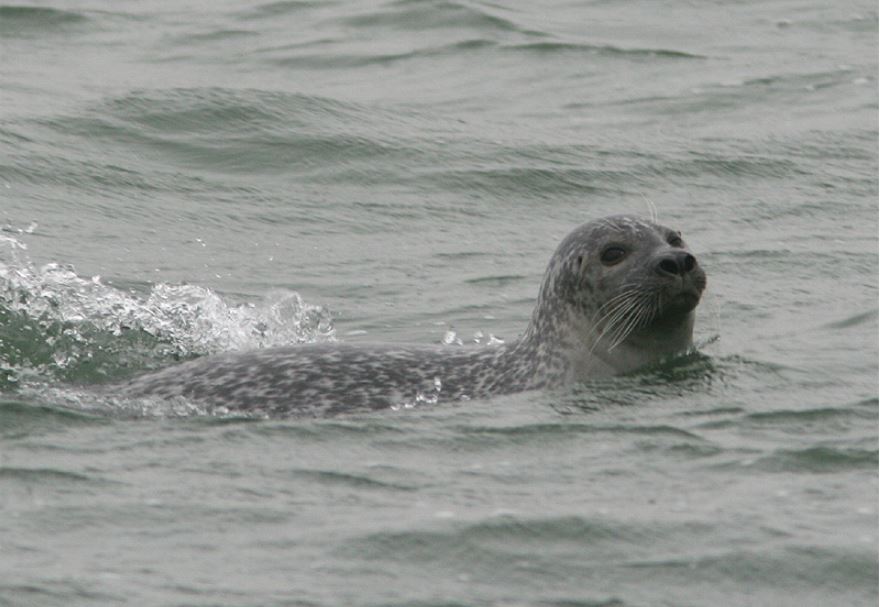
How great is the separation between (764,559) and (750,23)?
14813mm

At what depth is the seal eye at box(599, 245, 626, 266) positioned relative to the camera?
11094mm

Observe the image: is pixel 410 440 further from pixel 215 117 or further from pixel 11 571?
pixel 215 117

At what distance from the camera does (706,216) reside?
16109 millimetres

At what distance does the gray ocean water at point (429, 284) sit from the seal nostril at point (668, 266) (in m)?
0.64

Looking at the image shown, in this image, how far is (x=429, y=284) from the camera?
46.2 ft

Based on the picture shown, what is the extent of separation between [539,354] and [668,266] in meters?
0.91

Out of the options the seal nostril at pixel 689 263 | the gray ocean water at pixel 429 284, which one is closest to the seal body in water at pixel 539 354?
the seal nostril at pixel 689 263

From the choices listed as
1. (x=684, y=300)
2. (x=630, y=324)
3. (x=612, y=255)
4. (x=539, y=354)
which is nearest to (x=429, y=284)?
(x=539, y=354)

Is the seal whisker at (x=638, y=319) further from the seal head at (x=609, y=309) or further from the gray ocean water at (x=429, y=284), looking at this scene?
the gray ocean water at (x=429, y=284)

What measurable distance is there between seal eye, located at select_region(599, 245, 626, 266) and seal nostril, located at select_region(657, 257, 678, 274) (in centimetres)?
36

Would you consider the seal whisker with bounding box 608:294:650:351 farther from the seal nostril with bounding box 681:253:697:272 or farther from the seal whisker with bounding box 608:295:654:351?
the seal nostril with bounding box 681:253:697:272

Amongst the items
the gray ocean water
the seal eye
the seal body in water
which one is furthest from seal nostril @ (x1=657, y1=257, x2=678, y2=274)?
the gray ocean water

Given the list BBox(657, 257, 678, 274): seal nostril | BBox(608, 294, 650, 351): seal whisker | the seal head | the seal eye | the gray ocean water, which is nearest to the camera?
the gray ocean water

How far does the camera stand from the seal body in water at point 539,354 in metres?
10.7
